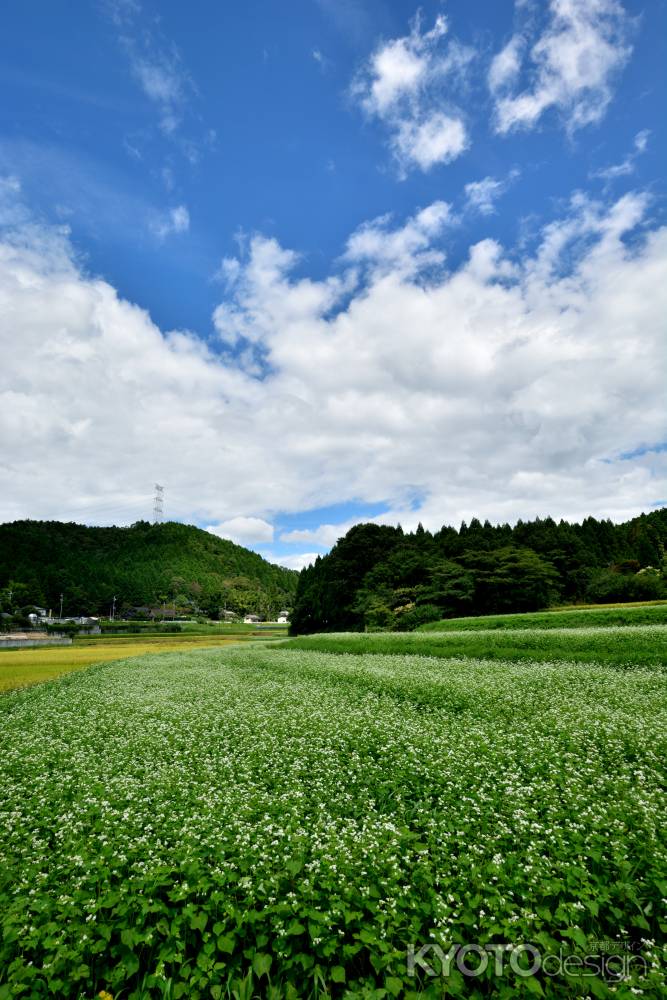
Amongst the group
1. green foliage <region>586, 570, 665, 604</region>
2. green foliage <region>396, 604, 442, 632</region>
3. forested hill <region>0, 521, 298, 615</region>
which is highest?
forested hill <region>0, 521, 298, 615</region>

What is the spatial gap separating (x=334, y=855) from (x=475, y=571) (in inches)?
2164

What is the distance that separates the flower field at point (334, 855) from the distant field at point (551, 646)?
366 inches

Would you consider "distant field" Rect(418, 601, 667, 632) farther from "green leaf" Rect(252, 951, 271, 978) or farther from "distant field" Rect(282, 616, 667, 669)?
"green leaf" Rect(252, 951, 271, 978)

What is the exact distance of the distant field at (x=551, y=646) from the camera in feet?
67.4

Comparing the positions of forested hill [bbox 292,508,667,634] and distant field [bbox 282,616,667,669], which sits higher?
forested hill [bbox 292,508,667,634]

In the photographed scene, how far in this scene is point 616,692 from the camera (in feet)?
47.1

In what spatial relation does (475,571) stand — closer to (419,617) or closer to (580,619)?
(419,617)

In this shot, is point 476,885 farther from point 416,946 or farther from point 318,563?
point 318,563

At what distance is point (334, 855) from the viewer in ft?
20.1

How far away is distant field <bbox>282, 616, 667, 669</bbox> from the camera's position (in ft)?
67.4

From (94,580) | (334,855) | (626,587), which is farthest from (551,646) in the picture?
(94,580)

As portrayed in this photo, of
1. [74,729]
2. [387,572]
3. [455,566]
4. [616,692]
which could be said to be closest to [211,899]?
[74,729]

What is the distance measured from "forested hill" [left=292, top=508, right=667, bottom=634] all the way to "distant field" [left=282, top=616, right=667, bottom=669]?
24913mm

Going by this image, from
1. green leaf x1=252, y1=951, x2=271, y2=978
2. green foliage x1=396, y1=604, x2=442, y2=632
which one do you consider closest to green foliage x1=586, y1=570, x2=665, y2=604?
green foliage x1=396, y1=604, x2=442, y2=632
